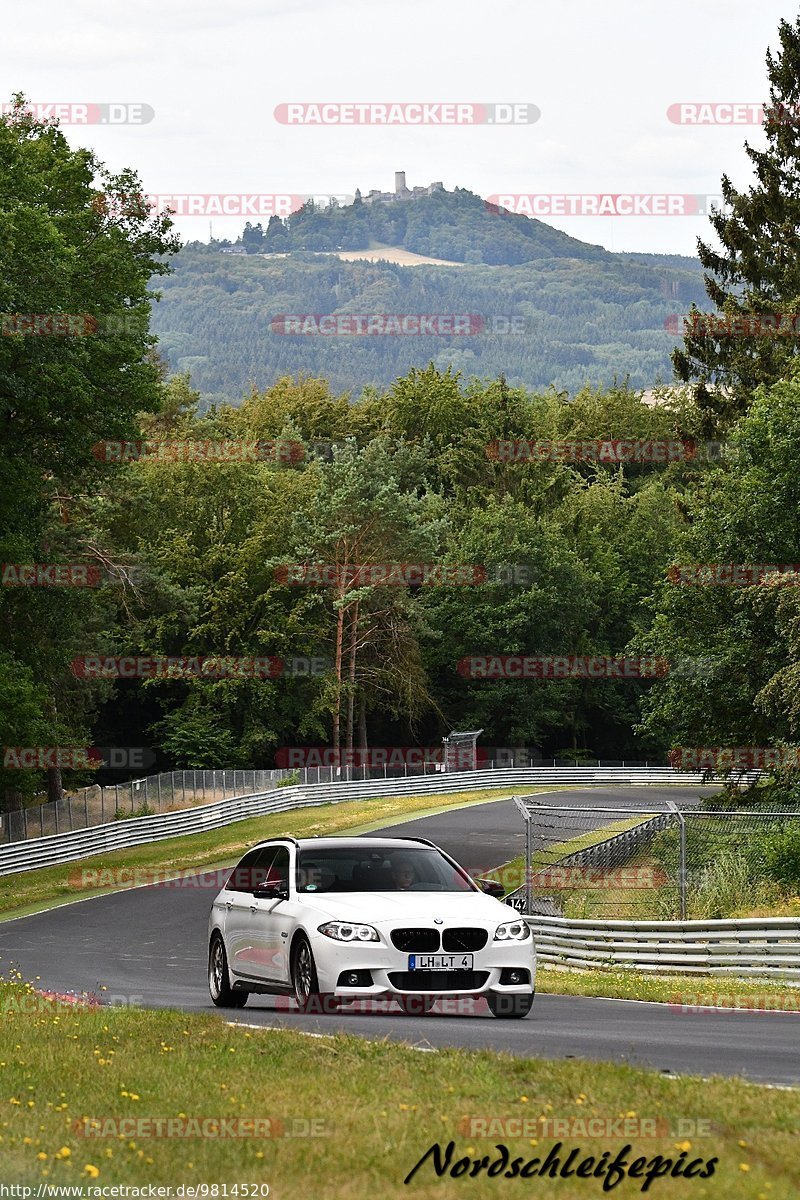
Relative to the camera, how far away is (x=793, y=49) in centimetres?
5603

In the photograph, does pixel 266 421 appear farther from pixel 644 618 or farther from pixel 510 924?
pixel 510 924

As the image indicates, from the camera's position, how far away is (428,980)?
43.7ft

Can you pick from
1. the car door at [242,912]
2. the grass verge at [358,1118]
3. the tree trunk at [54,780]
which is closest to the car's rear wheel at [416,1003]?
the car door at [242,912]

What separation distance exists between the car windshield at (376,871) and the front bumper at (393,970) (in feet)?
3.21

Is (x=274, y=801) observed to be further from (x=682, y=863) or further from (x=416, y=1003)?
(x=416, y=1003)

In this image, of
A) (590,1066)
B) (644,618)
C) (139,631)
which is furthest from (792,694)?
(644,618)

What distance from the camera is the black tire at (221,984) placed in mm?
15547

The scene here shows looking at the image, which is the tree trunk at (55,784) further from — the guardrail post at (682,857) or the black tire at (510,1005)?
the black tire at (510,1005)

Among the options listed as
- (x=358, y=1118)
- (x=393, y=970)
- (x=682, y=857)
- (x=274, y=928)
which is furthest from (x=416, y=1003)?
(x=682, y=857)

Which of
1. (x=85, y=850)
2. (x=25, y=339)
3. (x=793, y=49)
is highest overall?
(x=793, y=49)

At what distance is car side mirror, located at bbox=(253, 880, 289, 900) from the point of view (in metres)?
14.3

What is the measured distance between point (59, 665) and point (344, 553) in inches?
1305

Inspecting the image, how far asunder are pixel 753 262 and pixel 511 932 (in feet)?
155

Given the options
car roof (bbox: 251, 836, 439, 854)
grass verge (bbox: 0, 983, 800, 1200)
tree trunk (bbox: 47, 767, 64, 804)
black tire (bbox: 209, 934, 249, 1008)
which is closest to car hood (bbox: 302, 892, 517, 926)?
car roof (bbox: 251, 836, 439, 854)
